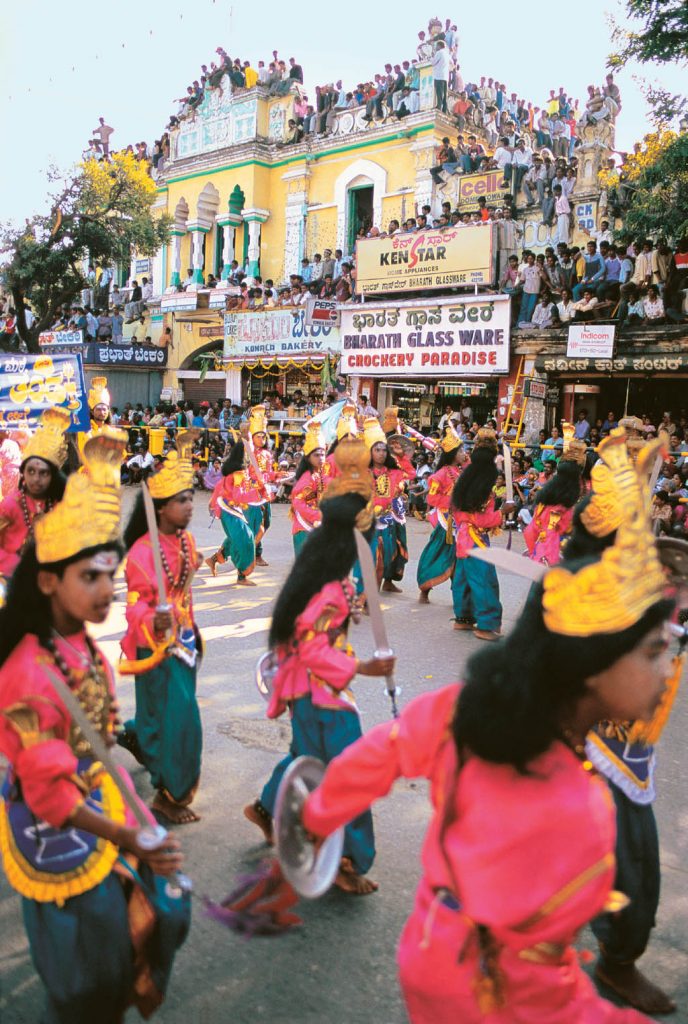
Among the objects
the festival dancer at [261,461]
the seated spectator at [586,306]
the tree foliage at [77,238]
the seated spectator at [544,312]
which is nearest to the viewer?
the festival dancer at [261,461]

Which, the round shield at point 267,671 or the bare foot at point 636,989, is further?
the round shield at point 267,671

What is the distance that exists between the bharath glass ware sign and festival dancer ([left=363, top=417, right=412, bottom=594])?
38.8ft

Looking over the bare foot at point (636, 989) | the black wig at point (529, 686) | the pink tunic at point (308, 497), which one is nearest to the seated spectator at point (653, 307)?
the pink tunic at point (308, 497)

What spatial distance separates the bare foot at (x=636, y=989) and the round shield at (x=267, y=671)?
5.29ft

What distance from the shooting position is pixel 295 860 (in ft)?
6.25

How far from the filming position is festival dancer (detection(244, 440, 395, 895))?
3.21m

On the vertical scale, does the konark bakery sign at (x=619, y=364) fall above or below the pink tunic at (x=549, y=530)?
above

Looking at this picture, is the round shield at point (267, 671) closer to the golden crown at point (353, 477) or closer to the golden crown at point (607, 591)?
the golden crown at point (353, 477)

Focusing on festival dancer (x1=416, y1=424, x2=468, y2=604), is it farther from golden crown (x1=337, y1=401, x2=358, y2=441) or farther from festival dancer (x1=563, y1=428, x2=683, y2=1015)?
festival dancer (x1=563, y1=428, x2=683, y2=1015)

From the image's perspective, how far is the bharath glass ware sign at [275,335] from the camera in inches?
819

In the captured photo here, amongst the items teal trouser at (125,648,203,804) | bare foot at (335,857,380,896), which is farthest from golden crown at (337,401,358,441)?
bare foot at (335,857,380,896)

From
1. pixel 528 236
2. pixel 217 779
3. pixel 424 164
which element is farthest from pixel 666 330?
pixel 217 779

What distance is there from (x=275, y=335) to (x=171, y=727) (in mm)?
19149

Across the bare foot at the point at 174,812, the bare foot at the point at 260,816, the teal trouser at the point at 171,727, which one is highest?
the teal trouser at the point at 171,727
